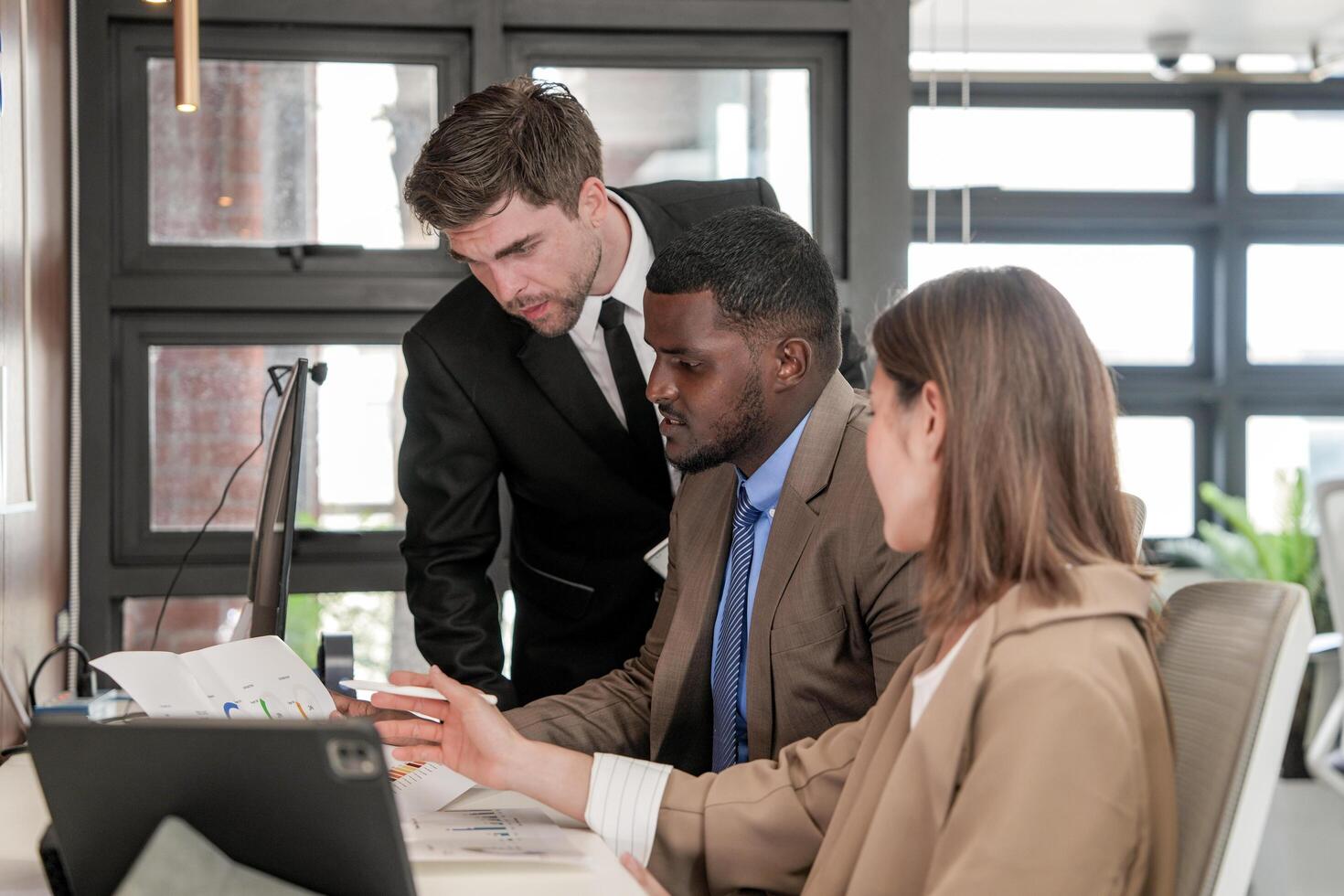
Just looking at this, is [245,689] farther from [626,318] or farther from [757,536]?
[626,318]

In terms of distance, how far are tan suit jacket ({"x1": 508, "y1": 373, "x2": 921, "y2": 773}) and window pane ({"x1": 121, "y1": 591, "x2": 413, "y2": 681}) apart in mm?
1281

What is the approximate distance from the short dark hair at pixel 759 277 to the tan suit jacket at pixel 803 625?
9 centimetres

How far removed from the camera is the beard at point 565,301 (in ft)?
6.27

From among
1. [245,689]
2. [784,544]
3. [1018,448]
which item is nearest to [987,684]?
[1018,448]

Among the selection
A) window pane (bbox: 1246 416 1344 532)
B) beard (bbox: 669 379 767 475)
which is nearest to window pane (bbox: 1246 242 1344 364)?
window pane (bbox: 1246 416 1344 532)

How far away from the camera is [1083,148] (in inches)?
199

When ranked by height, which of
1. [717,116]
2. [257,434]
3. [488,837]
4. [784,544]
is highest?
[717,116]

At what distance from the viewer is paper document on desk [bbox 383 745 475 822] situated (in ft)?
4.26

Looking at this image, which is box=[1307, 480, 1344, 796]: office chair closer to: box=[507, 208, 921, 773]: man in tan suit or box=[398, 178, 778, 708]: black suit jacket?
box=[507, 208, 921, 773]: man in tan suit

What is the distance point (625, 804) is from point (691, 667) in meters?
0.36

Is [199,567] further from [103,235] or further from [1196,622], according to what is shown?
[1196,622]

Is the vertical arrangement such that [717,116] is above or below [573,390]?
above

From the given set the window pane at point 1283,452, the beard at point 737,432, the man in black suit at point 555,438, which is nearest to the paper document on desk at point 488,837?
the beard at point 737,432

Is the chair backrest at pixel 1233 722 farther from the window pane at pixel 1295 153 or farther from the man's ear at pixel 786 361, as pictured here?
the window pane at pixel 1295 153
